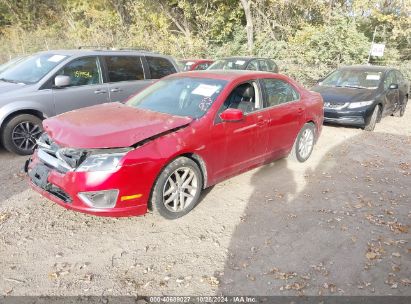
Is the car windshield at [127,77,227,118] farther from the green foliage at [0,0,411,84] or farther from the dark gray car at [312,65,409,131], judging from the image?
the green foliage at [0,0,411,84]

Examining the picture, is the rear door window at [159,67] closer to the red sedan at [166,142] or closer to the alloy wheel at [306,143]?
the red sedan at [166,142]

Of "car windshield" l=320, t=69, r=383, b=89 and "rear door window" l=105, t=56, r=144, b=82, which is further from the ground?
"rear door window" l=105, t=56, r=144, b=82

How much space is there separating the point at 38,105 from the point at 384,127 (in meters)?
8.28

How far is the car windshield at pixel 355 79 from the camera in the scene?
364 inches

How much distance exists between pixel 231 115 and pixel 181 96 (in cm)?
82

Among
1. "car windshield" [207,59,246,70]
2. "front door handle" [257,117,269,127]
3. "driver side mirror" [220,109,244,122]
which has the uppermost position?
"driver side mirror" [220,109,244,122]

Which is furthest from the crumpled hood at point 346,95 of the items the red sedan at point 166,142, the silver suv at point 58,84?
the silver suv at point 58,84

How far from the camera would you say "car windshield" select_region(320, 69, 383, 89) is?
924 centimetres

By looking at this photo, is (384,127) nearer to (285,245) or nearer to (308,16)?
(285,245)

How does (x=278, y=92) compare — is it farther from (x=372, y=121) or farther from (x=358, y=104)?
(x=372, y=121)

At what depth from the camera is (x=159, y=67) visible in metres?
7.73

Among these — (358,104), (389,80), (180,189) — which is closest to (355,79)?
(389,80)

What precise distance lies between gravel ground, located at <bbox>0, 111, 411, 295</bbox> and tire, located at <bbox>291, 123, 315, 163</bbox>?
26.4 inches

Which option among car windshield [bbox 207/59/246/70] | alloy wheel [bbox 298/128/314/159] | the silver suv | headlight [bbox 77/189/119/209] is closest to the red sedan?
headlight [bbox 77/189/119/209]
